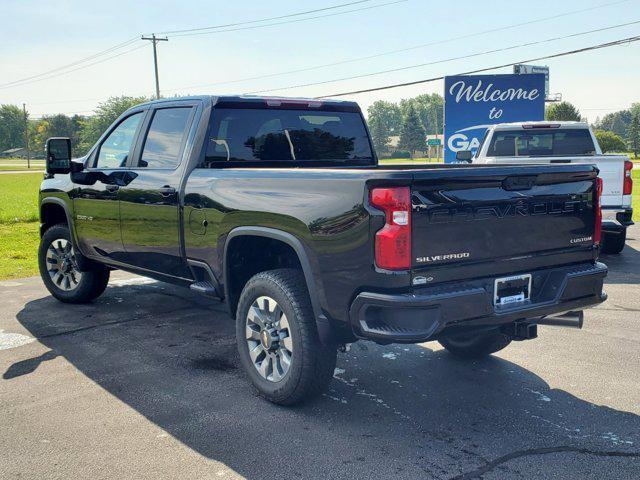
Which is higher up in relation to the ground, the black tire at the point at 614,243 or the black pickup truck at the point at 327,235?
the black pickup truck at the point at 327,235

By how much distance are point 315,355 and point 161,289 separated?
4423mm

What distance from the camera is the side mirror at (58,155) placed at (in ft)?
19.8

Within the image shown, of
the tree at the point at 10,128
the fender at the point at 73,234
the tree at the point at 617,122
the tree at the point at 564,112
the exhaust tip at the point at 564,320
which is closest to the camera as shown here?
the exhaust tip at the point at 564,320

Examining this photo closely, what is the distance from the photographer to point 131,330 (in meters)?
5.89

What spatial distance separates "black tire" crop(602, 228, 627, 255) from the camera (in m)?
9.97

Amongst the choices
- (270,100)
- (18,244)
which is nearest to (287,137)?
(270,100)

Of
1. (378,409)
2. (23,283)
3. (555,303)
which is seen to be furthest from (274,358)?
(23,283)

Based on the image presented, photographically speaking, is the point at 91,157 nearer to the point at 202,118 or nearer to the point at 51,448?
the point at 202,118

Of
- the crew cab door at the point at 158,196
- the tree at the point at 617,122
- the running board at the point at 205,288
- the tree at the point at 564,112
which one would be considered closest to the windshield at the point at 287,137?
the crew cab door at the point at 158,196

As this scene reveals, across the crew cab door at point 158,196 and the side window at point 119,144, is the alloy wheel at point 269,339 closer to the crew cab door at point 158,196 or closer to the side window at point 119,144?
the crew cab door at point 158,196

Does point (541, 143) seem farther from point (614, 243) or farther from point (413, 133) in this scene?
point (413, 133)

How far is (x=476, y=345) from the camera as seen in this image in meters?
4.85

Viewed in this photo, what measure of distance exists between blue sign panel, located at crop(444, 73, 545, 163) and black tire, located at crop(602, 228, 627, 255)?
7438 millimetres

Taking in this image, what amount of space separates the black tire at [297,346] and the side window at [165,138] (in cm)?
154
